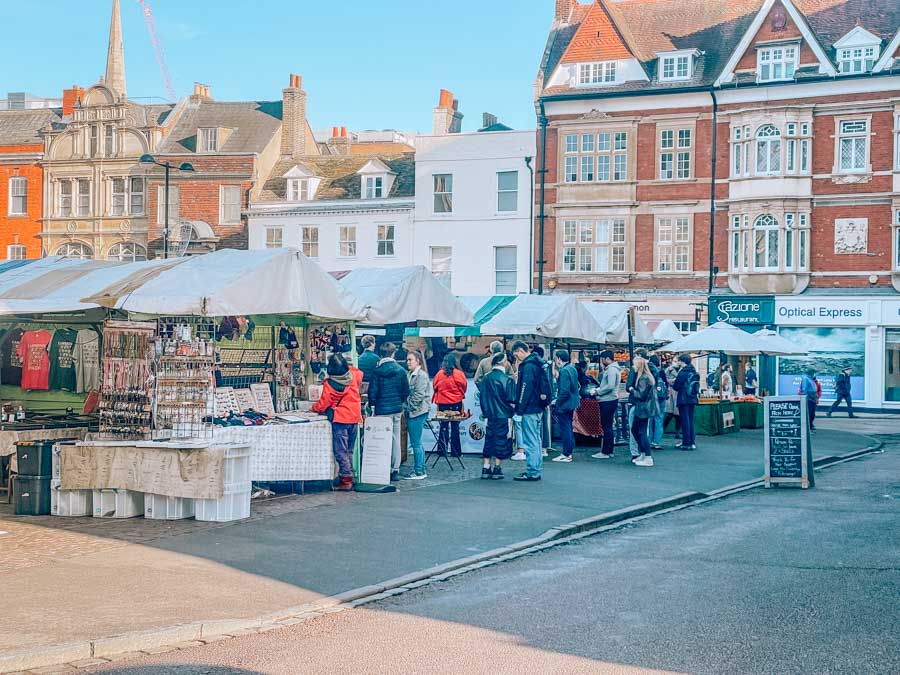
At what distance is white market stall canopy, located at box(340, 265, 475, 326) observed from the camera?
17641 millimetres

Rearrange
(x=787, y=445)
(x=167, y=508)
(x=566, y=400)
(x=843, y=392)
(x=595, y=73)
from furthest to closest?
(x=595, y=73), (x=843, y=392), (x=566, y=400), (x=787, y=445), (x=167, y=508)

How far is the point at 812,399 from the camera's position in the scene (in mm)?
28938

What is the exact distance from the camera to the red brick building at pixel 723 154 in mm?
37906

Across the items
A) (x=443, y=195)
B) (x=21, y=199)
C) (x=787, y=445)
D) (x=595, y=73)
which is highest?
(x=595, y=73)

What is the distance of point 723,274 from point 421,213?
Result: 468 inches

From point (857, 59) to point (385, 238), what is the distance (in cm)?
1851

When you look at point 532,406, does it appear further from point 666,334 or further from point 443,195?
point 443,195

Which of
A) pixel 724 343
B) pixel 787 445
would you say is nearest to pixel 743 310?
pixel 724 343

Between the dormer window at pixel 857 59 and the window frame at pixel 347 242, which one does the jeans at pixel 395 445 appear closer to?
the dormer window at pixel 857 59

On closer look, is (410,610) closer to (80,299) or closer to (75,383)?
(80,299)

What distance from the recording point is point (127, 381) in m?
12.7

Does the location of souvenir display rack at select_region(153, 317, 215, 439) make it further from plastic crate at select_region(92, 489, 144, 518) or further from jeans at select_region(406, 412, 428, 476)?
jeans at select_region(406, 412, 428, 476)

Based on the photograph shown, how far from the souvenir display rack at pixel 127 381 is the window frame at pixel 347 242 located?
31999 mm

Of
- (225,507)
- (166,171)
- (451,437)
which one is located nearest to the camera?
(225,507)
